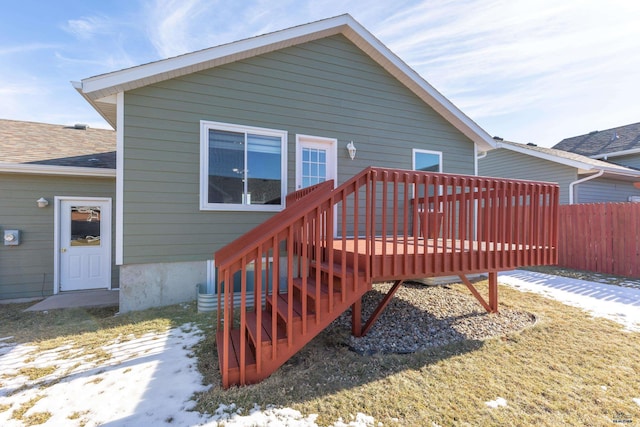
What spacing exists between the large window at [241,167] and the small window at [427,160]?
3.27 m

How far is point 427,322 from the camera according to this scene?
12.4 feet

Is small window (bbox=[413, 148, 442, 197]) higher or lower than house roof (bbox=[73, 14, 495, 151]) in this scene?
lower

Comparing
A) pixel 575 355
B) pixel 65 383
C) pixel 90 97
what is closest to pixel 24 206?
pixel 90 97

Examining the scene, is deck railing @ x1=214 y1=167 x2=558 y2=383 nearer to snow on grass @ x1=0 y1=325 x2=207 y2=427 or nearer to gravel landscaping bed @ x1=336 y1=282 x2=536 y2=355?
snow on grass @ x1=0 y1=325 x2=207 y2=427

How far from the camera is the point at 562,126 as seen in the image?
1767cm

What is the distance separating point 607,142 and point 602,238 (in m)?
9.67

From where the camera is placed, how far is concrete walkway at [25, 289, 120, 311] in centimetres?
480

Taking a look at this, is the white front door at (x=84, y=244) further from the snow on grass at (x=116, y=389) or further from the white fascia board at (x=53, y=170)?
the snow on grass at (x=116, y=389)

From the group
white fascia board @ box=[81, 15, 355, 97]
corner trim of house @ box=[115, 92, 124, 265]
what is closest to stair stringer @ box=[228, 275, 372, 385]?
corner trim of house @ box=[115, 92, 124, 265]

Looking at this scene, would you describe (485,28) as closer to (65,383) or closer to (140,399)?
(140,399)

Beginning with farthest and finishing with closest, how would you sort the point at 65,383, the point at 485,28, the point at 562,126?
the point at 562,126
the point at 485,28
the point at 65,383

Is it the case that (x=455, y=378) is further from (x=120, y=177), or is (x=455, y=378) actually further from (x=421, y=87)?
(x=421, y=87)

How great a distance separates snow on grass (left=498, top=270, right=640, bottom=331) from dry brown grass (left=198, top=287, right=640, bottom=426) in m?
1.20

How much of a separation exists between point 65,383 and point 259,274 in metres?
1.96
